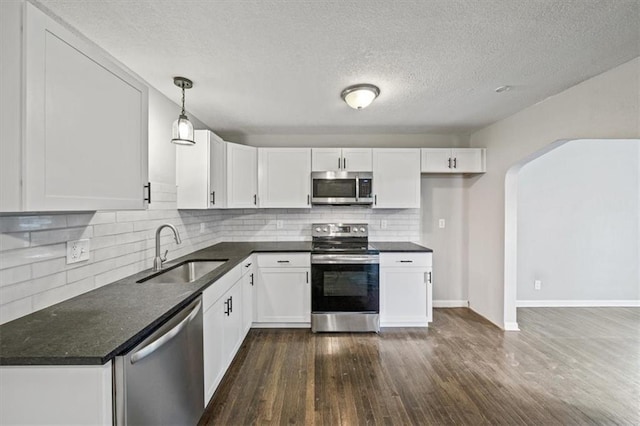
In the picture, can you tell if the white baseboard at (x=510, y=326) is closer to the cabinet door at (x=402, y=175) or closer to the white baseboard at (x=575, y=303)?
the white baseboard at (x=575, y=303)

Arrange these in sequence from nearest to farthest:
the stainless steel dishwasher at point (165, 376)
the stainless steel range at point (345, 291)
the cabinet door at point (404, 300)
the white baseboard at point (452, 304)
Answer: the stainless steel dishwasher at point (165, 376), the stainless steel range at point (345, 291), the cabinet door at point (404, 300), the white baseboard at point (452, 304)

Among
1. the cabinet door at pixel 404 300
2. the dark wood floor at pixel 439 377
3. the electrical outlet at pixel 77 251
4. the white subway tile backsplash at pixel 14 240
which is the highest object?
the white subway tile backsplash at pixel 14 240

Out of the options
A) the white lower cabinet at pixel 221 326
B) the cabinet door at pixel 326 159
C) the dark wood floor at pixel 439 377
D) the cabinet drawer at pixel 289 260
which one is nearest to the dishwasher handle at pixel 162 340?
the white lower cabinet at pixel 221 326

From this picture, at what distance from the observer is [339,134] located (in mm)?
3736

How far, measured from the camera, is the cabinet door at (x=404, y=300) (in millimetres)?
3135

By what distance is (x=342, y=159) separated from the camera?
3.44m

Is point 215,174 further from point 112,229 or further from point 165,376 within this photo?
point 165,376

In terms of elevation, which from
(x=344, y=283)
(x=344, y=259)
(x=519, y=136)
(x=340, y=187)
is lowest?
(x=344, y=283)

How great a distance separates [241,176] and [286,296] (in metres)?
1.51

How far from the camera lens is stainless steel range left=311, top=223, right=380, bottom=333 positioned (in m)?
3.03

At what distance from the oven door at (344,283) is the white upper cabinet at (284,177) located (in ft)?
2.75

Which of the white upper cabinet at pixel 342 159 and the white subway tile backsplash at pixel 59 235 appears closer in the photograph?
the white subway tile backsplash at pixel 59 235

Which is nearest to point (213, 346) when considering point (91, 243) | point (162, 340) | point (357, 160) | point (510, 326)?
point (162, 340)

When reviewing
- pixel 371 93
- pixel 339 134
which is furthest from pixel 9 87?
pixel 339 134
